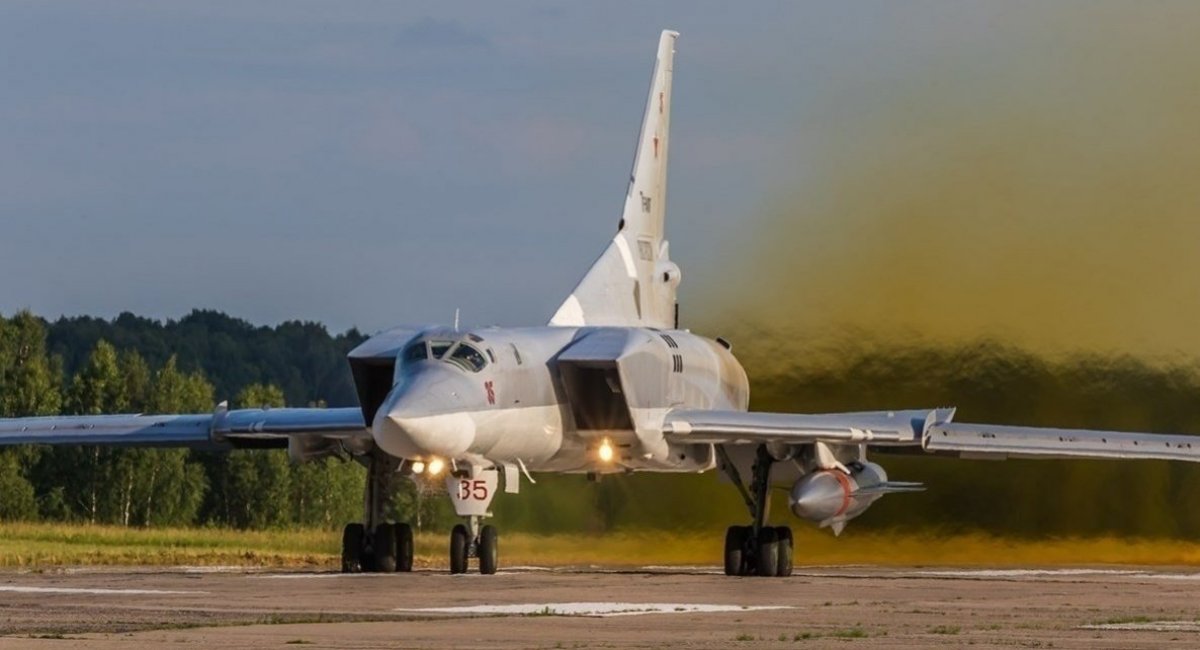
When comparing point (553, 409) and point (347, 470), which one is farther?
point (347, 470)

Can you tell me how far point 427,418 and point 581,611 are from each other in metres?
8.19

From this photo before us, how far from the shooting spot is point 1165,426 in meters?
34.3

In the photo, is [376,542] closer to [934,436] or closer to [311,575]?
[311,575]

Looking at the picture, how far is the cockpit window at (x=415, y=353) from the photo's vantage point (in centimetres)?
2833

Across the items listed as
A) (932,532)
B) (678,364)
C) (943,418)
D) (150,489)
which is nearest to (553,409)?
(678,364)

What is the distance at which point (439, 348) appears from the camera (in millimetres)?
28453

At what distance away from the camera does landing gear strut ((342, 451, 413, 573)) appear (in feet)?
99.6

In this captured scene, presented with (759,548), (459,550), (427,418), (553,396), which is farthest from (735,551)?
(427,418)

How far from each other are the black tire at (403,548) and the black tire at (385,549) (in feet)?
0.27

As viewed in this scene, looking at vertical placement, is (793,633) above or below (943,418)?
below

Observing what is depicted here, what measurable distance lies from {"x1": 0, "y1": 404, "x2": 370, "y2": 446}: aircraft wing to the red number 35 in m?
2.23

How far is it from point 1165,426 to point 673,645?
20830 mm

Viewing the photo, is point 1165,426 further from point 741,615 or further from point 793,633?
point 793,633

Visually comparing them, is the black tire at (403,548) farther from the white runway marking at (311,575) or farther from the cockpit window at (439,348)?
the cockpit window at (439,348)
